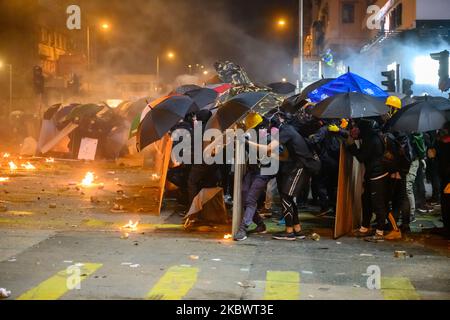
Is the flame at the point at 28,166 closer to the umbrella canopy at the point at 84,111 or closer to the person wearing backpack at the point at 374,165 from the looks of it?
the umbrella canopy at the point at 84,111

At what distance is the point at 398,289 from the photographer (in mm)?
6027

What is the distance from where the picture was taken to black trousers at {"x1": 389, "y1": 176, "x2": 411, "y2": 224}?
345 inches

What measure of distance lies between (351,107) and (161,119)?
296 cm

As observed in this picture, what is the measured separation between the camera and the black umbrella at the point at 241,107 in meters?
8.36

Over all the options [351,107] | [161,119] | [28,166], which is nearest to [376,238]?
[351,107]

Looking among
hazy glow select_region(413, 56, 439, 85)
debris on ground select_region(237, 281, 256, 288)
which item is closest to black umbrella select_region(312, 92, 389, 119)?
debris on ground select_region(237, 281, 256, 288)

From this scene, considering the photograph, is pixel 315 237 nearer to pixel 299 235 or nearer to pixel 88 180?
pixel 299 235

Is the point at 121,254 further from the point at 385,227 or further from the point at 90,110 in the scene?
the point at 90,110

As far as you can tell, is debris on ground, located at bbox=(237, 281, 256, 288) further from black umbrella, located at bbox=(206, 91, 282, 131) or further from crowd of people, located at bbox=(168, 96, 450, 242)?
black umbrella, located at bbox=(206, 91, 282, 131)

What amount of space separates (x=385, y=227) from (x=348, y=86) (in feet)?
7.97

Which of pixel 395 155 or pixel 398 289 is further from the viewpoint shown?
pixel 395 155

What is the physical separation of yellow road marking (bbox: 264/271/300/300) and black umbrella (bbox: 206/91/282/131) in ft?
8.35

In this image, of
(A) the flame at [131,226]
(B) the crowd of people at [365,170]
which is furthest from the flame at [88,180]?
(B) the crowd of people at [365,170]

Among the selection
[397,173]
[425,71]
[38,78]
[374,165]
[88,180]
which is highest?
[38,78]
